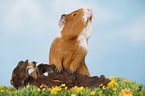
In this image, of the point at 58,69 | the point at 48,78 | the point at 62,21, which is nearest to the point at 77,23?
the point at 62,21

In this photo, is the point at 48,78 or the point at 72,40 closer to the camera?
the point at 48,78

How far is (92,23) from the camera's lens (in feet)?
12.6

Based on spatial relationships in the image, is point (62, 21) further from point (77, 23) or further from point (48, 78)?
point (48, 78)

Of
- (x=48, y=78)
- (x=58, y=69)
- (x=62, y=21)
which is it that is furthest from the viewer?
(x=62, y=21)

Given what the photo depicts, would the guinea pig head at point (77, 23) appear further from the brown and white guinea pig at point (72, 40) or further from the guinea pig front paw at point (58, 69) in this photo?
the guinea pig front paw at point (58, 69)

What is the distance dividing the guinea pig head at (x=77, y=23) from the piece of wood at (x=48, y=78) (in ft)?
2.62

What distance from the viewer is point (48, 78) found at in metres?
3.41

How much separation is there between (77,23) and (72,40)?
1.20ft

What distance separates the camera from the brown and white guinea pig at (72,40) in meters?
3.64

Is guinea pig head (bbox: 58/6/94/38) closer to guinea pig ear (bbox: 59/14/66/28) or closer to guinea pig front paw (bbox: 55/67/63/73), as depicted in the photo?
guinea pig ear (bbox: 59/14/66/28)

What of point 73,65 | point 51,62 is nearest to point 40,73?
point 51,62

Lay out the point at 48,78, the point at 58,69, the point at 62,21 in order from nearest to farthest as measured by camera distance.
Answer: the point at 48,78, the point at 58,69, the point at 62,21

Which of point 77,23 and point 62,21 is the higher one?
point 62,21

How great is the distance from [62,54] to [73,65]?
0.33 metres
